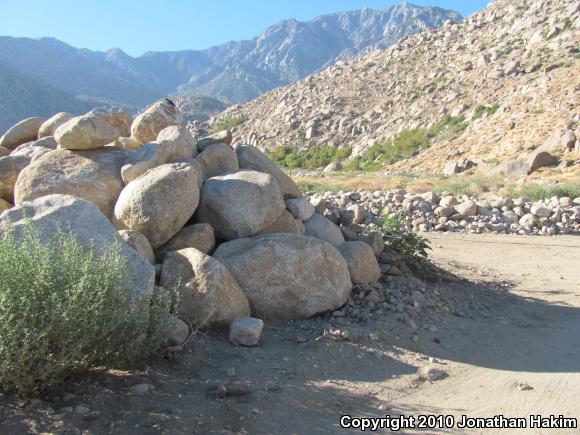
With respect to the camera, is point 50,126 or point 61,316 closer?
point 61,316

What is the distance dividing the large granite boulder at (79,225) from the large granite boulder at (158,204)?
0.67 m

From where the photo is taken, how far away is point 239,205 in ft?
19.8

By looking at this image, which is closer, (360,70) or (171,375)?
(171,375)

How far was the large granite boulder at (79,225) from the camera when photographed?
4477mm

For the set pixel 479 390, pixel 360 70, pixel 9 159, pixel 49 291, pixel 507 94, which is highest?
pixel 360 70

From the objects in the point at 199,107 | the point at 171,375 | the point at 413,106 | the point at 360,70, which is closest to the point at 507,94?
the point at 413,106

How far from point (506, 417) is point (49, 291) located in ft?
10.8

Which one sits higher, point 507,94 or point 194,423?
point 507,94

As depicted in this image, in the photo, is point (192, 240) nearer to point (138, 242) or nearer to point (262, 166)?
point (138, 242)

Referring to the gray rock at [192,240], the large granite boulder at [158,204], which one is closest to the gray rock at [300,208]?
the gray rock at [192,240]

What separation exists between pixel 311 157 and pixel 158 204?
37551mm

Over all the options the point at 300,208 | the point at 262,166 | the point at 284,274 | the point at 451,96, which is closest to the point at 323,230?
the point at 300,208

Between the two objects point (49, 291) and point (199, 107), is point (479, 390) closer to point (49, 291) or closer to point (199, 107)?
point (49, 291)

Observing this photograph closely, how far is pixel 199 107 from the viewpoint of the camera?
94500 mm
